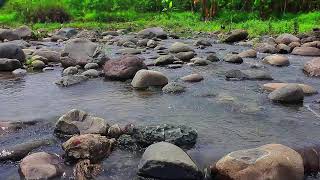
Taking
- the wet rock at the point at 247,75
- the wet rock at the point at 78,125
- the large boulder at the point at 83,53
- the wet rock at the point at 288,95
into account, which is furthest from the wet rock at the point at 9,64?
the wet rock at the point at 288,95

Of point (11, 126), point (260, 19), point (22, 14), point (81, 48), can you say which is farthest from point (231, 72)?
point (22, 14)

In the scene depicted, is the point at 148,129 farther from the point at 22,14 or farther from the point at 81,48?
the point at 22,14

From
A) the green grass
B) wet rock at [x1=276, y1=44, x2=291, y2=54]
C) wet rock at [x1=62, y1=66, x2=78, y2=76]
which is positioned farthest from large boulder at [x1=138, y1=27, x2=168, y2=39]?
wet rock at [x1=62, y1=66, x2=78, y2=76]

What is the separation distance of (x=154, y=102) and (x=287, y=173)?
11.0ft

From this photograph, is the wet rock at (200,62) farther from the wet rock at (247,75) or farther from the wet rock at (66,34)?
the wet rock at (66,34)

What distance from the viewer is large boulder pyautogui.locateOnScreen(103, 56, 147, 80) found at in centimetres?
921

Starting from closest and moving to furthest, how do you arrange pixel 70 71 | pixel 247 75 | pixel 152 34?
pixel 247 75, pixel 70 71, pixel 152 34

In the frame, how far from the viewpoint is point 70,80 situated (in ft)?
29.2

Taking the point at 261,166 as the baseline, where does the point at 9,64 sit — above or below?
below

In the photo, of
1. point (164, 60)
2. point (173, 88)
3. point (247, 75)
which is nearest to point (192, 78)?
point (173, 88)

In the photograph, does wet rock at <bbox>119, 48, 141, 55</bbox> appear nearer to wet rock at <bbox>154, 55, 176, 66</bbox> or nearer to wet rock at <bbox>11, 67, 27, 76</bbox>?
wet rock at <bbox>154, 55, 176, 66</bbox>

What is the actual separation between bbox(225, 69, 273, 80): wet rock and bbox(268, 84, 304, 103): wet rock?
5.30 feet

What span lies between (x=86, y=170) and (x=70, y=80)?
4.50m

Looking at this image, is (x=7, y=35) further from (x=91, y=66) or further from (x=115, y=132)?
(x=115, y=132)
